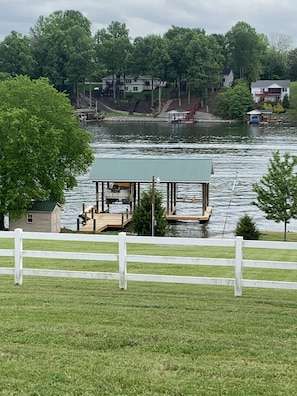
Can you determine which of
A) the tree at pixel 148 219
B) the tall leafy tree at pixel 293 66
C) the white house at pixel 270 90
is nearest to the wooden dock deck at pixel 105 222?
the tree at pixel 148 219

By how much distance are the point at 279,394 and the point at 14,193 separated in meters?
32.0

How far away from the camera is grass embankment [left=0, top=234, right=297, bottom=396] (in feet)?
22.7

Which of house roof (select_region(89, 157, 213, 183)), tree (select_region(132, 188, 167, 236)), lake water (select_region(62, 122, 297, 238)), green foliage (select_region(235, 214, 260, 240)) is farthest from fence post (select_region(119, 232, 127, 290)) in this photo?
house roof (select_region(89, 157, 213, 183))

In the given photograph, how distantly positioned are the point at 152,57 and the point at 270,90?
29.6 m

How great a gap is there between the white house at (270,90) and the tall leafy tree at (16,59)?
185 feet

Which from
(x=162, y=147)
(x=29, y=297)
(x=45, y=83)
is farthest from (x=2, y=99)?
(x=162, y=147)

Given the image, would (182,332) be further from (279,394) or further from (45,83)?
(45,83)

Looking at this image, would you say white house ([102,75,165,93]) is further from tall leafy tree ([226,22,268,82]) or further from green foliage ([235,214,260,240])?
green foliage ([235,214,260,240])

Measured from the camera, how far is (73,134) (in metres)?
41.6

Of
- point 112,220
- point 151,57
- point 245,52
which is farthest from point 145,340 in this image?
point 245,52

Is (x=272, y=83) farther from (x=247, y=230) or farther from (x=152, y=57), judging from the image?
(x=247, y=230)

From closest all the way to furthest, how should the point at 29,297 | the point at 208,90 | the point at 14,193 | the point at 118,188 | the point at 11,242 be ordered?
1. the point at 29,297
2. the point at 11,242
3. the point at 14,193
4. the point at 118,188
5. the point at 208,90

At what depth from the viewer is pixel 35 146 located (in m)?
38.5

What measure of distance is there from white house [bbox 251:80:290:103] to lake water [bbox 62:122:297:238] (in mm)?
18894
